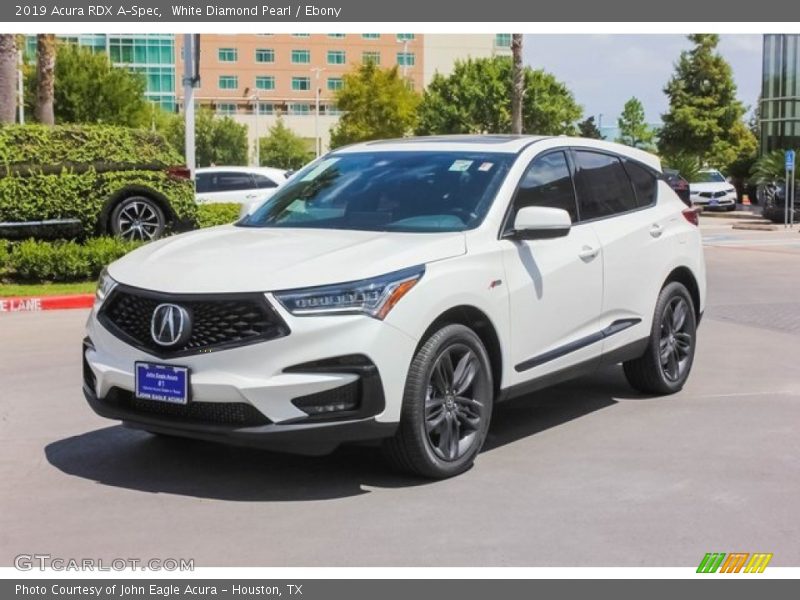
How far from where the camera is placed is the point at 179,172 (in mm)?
15727

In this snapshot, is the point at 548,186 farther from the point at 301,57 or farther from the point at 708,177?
the point at 301,57

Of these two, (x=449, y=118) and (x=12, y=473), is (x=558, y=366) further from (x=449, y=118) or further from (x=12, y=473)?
(x=449, y=118)

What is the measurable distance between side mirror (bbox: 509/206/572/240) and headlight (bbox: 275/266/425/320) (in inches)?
41.0

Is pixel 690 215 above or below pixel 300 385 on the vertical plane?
above

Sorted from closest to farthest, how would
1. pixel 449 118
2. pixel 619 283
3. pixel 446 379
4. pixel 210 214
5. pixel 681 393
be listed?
1. pixel 446 379
2. pixel 619 283
3. pixel 681 393
4. pixel 210 214
5. pixel 449 118

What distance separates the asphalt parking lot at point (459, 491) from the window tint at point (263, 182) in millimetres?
14225

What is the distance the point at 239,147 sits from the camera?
9256 centimetres

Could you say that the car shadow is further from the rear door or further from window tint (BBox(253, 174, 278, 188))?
window tint (BBox(253, 174, 278, 188))

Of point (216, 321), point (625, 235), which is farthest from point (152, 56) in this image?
point (216, 321)

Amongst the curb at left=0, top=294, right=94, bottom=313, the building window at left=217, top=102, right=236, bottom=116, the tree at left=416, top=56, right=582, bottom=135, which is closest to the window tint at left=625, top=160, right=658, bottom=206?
the curb at left=0, top=294, right=94, bottom=313

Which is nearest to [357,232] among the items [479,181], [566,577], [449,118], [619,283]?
[479,181]

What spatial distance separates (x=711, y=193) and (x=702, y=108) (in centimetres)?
1110

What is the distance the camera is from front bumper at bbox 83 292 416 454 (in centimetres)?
516

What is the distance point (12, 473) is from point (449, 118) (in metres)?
61.1
